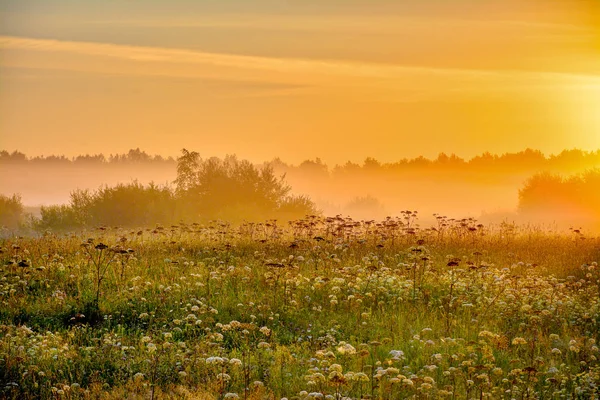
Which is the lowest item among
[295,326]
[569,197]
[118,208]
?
[295,326]

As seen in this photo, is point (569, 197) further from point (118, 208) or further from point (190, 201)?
point (118, 208)

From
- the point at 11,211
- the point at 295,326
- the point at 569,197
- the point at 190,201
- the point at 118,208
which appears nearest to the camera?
the point at 295,326

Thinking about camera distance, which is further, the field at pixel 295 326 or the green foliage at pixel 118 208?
the green foliage at pixel 118 208

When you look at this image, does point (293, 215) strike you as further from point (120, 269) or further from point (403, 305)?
point (403, 305)

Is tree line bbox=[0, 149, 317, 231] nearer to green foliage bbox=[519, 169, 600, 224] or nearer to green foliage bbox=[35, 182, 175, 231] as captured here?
green foliage bbox=[35, 182, 175, 231]

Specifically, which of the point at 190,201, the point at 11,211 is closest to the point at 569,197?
the point at 190,201

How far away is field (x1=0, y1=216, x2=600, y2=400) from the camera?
945cm

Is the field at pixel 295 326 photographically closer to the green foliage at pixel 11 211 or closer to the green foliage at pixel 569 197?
the green foliage at pixel 11 211

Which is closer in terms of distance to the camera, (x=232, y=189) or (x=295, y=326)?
(x=295, y=326)

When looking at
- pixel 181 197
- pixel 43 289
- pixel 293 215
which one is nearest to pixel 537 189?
→ pixel 293 215

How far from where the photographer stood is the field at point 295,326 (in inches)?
372

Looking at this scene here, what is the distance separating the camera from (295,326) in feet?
42.0

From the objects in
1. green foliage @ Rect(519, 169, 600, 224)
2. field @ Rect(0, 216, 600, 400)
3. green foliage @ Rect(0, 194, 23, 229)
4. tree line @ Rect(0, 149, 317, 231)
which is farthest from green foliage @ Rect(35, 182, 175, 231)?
green foliage @ Rect(519, 169, 600, 224)

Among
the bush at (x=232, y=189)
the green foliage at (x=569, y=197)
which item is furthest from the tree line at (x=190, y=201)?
the green foliage at (x=569, y=197)
